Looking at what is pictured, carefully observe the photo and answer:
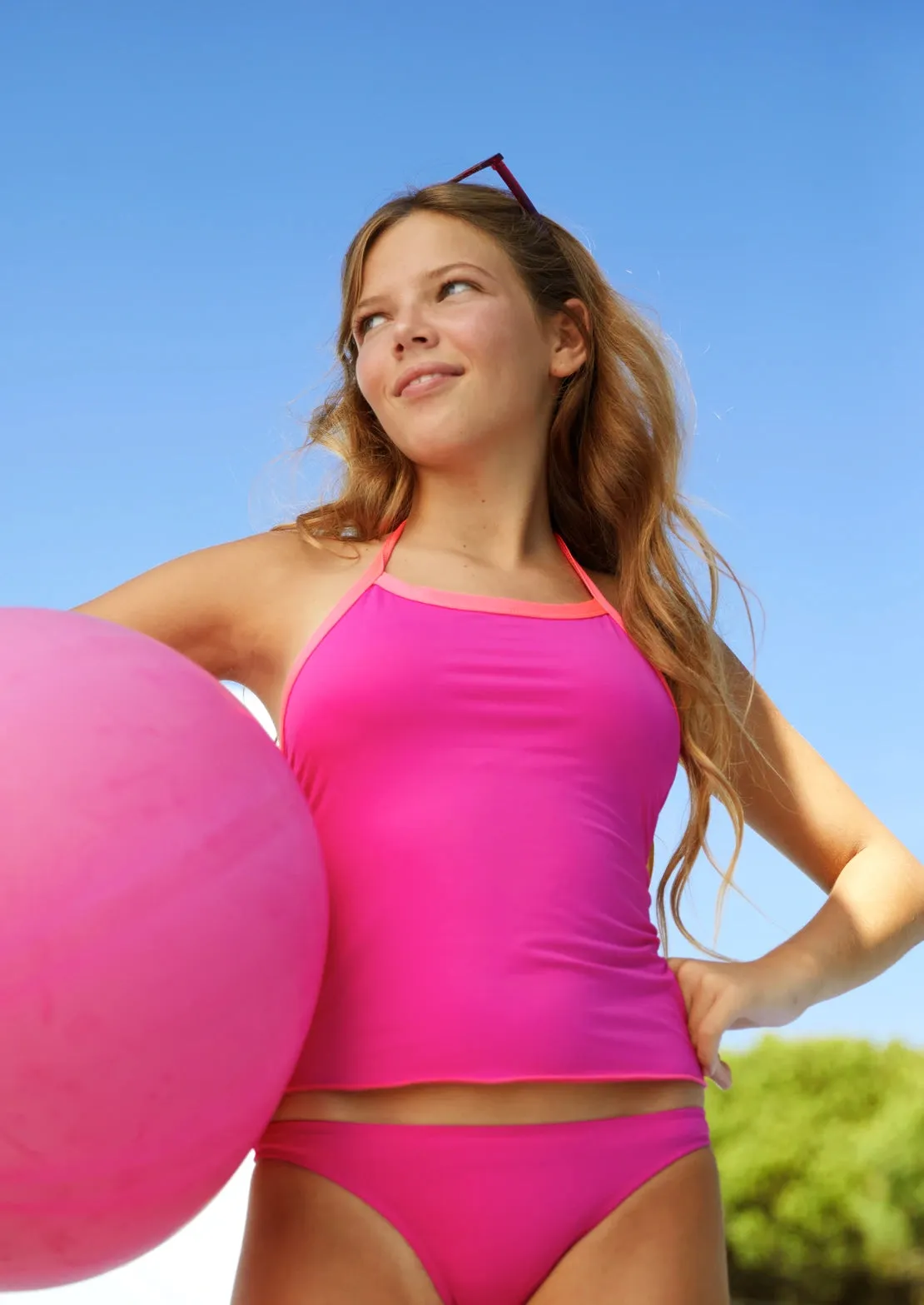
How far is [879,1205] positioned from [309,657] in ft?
25.7

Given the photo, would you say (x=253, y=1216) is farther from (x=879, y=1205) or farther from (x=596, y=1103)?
(x=879, y=1205)

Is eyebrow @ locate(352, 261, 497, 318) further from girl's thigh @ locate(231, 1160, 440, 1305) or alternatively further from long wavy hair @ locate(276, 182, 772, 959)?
girl's thigh @ locate(231, 1160, 440, 1305)

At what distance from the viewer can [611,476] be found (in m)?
2.00

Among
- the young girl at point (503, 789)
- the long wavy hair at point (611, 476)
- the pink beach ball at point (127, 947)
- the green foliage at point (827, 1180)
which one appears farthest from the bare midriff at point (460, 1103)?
the green foliage at point (827, 1180)

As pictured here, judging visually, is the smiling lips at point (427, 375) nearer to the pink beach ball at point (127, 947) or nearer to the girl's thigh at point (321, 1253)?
the pink beach ball at point (127, 947)

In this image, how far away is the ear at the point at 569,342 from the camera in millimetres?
1979

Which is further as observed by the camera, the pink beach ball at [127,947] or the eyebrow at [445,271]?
the eyebrow at [445,271]

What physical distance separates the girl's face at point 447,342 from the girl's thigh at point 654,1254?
862mm

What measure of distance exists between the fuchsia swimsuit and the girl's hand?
2 cm

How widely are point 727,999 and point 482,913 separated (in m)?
0.31

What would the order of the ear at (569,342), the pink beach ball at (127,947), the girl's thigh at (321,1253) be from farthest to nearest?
the ear at (569,342), the girl's thigh at (321,1253), the pink beach ball at (127,947)

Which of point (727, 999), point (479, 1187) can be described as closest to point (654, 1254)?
point (479, 1187)

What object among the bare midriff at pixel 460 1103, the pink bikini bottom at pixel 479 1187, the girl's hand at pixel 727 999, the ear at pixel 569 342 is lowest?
the pink bikini bottom at pixel 479 1187

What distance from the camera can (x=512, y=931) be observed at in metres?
1.45
